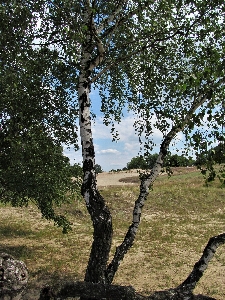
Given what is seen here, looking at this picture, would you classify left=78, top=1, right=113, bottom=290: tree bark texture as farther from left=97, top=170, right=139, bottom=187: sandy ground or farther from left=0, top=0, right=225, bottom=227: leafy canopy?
left=97, top=170, right=139, bottom=187: sandy ground

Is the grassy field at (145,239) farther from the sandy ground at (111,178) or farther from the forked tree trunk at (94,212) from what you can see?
the sandy ground at (111,178)

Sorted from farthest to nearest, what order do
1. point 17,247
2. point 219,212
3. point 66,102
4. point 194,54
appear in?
point 219,212 < point 17,247 < point 66,102 < point 194,54

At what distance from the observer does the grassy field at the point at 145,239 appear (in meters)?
17.2

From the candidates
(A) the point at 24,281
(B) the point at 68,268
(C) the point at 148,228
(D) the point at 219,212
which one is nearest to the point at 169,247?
(C) the point at 148,228

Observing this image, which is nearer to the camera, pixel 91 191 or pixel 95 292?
pixel 95 292

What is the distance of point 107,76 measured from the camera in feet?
43.2

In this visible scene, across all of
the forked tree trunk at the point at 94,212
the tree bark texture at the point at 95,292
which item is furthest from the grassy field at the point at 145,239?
the tree bark texture at the point at 95,292

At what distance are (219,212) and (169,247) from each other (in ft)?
38.9

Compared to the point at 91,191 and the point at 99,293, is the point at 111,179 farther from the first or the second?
the point at 99,293

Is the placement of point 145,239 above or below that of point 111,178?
below

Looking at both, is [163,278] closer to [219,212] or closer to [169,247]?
[169,247]

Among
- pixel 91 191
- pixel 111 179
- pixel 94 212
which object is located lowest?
pixel 94 212

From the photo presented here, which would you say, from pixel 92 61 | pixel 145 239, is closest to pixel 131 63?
pixel 92 61

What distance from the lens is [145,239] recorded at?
80.4 ft
